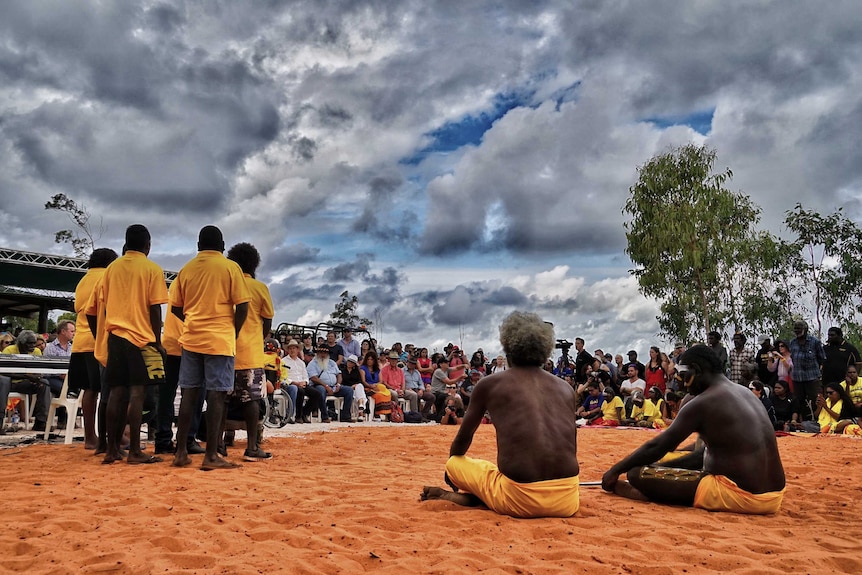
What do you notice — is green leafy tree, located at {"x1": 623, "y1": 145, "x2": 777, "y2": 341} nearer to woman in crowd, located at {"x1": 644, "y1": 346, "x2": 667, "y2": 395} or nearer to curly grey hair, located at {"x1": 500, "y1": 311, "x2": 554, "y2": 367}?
woman in crowd, located at {"x1": 644, "y1": 346, "x2": 667, "y2": 395}

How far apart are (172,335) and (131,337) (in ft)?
1.67

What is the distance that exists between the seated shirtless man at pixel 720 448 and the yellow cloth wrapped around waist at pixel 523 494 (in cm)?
101

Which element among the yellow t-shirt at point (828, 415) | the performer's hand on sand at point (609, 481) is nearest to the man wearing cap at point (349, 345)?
the yellow t-shirt at point (828, 415)

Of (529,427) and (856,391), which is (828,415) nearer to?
(856,391)

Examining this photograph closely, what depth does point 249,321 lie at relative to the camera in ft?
22.6

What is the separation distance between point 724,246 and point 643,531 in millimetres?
21427

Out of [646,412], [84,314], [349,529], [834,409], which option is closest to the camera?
[349,529]

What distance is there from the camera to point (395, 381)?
52.0 feet

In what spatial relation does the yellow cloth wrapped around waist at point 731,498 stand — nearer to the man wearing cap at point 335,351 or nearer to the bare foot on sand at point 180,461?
the bare foot on sand at point 180,461

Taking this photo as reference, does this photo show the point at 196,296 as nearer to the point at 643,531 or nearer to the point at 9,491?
the point at 9,491

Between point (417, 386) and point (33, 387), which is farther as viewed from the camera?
point (417, 386)

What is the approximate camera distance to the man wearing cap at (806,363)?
1261 cm

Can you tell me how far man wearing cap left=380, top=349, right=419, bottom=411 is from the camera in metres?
15.7

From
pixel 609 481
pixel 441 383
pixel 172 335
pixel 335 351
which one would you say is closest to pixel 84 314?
pixel 172 335
